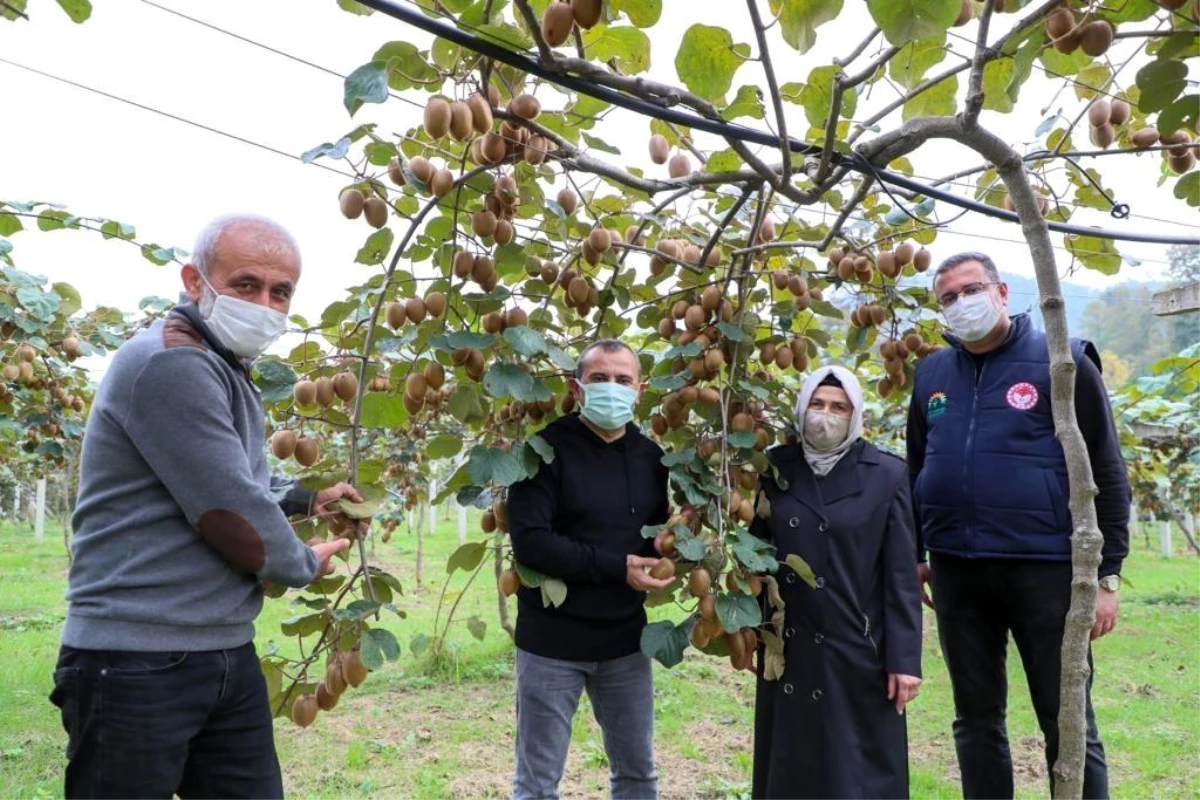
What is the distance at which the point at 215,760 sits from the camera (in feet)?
A: 4.99

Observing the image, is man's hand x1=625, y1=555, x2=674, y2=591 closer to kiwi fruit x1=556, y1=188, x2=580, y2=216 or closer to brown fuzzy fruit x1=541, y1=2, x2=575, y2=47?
kiwi fruit x1=556, y1=188, x2=580, y2=216

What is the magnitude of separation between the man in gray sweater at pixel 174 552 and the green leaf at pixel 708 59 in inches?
34.5

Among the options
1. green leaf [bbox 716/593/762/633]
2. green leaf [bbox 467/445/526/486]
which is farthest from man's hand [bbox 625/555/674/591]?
green leaf [bbox 467/445/526/486]

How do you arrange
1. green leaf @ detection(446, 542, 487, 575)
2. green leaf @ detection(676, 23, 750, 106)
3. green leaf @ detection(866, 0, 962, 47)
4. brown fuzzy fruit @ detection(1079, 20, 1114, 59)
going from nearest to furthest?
green leaf @ detection(866, 0, 962, 47)
brown fuzzy fruit @ detection(1079, 20, 1114, 59)
green leaf @ detection(676, 23, 750, 106)
green leaf @ detection(446, 542, 487, 575)

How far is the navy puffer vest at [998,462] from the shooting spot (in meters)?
2.22

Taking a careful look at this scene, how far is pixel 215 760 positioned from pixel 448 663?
4184mm

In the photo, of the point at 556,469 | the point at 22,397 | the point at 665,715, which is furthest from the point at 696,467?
the point at 22,397

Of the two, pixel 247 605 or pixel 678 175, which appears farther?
pixel 678 175

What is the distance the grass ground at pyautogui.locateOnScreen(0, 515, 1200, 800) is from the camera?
363 centimetres

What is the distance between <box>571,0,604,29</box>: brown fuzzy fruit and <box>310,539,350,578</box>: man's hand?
3.47 ft

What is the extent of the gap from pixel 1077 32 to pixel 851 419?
3.53 ft

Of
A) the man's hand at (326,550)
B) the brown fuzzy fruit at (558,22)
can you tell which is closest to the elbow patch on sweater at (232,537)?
the man's hand at (326,550)

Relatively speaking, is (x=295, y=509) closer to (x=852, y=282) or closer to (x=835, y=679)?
(x=835, y=679)

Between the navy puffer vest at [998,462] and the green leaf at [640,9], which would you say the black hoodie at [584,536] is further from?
the green leaf at [640,9]
